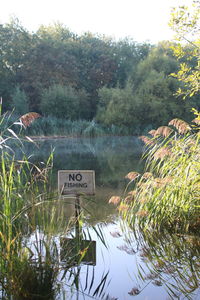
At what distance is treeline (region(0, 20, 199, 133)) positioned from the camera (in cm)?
2291

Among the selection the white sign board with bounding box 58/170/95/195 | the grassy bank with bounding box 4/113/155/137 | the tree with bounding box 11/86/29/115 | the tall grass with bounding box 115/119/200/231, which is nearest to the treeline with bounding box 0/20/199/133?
the tree with bounding box 11/86/29/115

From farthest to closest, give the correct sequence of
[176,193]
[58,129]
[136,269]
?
[58,129], [176,193], [136,269]

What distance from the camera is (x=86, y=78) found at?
28312 mm

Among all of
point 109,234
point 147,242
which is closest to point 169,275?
point 147,242

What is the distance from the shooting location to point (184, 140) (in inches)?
139

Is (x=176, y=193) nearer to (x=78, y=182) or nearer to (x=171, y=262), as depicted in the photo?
(x=171, y=262)

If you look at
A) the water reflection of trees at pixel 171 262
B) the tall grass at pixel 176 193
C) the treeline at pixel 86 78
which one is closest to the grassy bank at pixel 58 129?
the treeline at pixel 86 78

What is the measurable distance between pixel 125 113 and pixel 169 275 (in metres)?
20.1

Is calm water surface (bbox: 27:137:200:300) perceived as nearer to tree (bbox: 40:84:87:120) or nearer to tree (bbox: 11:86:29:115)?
tree (bbox: 11:86:29:115)

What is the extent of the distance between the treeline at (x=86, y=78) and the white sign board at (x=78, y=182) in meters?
17.6

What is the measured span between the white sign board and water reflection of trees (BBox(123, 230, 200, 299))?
0.59 metres

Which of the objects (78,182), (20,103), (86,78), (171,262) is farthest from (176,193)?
(86,78)

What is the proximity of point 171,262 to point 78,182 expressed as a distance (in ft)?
2.97

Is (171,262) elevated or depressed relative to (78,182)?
depressed
